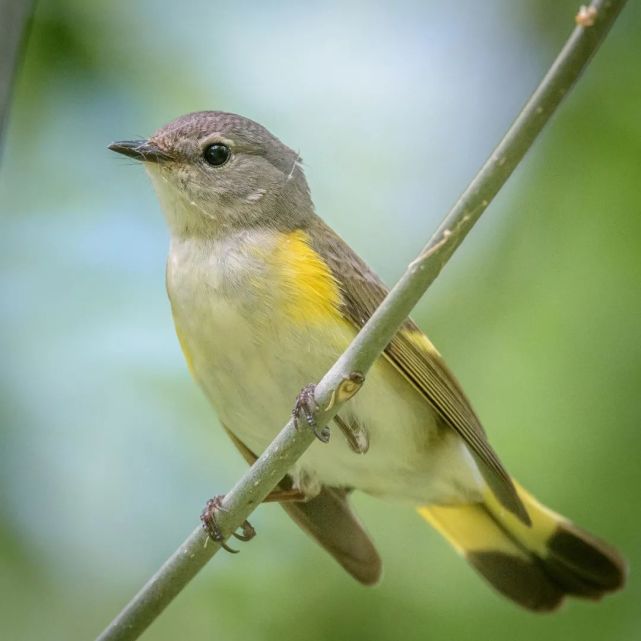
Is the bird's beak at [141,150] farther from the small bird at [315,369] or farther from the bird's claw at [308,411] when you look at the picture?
the bird's claw at [308,411]

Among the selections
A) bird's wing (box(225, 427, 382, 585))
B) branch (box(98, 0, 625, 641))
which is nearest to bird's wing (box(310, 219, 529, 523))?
bird's wing (box(225, 427, 382, 585))

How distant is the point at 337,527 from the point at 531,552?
2.74 feet

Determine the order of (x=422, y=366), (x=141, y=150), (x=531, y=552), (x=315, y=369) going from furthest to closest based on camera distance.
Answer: (x=531, y=552), (x=141, y=150), (x=422, y=366), (x=315, y=369)

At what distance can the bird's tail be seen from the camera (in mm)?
3398

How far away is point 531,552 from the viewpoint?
383 centimetres

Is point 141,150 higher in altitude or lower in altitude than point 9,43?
lower

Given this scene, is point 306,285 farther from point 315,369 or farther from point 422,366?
point 422,366

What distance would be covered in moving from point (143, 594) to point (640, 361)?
68.4 inches

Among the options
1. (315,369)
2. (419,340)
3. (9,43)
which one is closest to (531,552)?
(419,340)

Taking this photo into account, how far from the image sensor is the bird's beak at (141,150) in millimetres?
3182

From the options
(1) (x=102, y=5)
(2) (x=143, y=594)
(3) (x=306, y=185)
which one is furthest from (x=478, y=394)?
(1) (x=102, y=5)

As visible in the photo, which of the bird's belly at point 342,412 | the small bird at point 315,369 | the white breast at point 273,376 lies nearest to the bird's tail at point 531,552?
the small bird at point 315,369

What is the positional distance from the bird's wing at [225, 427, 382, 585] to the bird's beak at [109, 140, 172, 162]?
2.87 feet

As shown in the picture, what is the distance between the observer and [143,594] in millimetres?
Result: 2008
